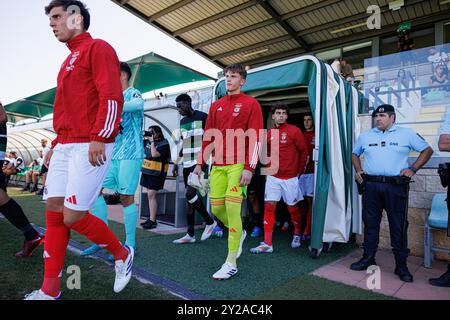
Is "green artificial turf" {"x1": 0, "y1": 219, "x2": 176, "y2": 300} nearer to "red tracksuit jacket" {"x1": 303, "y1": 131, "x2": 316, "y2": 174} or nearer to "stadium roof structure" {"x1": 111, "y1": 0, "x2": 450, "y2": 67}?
"red tracksuit jacket" {"x1": 303, "y1": 131, "x2": 316, "y2": 174}

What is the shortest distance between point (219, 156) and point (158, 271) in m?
1.29

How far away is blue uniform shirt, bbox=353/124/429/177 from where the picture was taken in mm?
3082

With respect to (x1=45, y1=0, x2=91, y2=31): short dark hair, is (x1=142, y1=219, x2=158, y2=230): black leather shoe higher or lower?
lower

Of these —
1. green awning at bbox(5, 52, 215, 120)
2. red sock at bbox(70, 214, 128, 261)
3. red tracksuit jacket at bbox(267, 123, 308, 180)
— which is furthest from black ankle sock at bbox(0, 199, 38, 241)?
green awning at bbox(5, 52, 215, 120)

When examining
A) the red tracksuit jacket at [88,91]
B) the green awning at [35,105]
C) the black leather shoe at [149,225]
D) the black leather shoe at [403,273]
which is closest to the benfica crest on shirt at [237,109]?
the red tracksuit jacket at [88,91]

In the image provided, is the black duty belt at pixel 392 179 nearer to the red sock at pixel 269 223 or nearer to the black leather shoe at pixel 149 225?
the red sock at pixel 269 223

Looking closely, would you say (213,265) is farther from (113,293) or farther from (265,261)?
(113,293)

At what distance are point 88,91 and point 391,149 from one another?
301 centimetres

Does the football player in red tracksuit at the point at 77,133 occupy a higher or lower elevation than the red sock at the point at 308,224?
higher

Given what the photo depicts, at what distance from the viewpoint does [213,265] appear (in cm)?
307

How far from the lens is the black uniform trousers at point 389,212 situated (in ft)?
9.87

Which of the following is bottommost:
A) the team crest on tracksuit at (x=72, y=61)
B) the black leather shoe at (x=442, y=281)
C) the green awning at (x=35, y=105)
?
the black leather shoe at (x=442, y=281)

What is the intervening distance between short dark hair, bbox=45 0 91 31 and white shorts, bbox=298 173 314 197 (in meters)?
3.59
